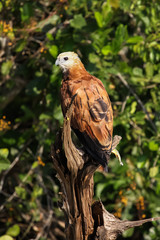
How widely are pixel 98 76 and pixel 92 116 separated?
1180mm

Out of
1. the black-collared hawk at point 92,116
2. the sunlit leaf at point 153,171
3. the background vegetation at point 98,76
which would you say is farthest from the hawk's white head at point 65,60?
the sunlit leaf at point 153,171

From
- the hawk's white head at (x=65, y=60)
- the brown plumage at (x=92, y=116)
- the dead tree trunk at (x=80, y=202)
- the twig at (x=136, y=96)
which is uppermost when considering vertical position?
the hawk's white head at (x=65, y=60)

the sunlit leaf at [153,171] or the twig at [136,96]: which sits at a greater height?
the twig at [136,96]

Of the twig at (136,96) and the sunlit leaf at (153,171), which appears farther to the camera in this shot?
the twig at (136,96)

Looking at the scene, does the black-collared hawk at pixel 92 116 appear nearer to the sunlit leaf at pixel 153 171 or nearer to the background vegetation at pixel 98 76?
the background vegetation at pixel 98 76

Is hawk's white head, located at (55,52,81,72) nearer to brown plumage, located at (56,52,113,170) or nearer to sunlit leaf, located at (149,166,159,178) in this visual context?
brown plumage, located at (56,52,113,170)

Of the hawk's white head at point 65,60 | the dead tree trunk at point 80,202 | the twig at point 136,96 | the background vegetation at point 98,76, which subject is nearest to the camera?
the dead tree trunk at point 80,202

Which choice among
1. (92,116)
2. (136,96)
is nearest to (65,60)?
(92,116)

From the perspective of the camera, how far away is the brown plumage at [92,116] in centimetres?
242

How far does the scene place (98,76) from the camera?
3580mm

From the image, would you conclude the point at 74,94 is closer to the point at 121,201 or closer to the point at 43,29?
the point at 43,29

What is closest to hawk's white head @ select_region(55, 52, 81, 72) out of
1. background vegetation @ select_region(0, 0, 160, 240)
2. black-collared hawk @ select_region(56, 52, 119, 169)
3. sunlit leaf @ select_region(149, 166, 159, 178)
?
black-collared hawk @ select_region(56, 52, 119, 169)

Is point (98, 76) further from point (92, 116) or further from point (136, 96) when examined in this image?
point (92, 116)

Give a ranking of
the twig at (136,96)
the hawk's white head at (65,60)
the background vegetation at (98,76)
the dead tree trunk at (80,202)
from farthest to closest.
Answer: the twig at (136,96), the background vegetation at (98,76), the hawk's white head at (65,60), the dead tree trunk at (80,202)
